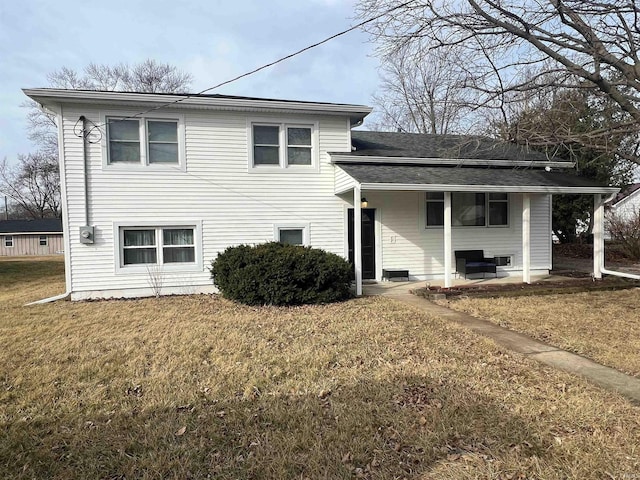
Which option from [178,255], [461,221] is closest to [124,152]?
[178,255]

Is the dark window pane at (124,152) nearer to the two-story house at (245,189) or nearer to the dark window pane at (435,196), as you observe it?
the two-story house at (245,189)

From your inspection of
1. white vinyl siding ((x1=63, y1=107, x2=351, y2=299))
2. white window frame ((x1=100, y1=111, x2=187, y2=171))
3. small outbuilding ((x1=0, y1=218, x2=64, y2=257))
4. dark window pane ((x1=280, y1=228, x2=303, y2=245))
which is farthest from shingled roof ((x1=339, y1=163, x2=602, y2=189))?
small outbuilding ((x1=0, y1=218, x2=64, y2=257))

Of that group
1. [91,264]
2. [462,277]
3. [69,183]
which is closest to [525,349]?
[462,277]

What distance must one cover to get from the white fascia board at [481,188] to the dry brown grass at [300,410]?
13.1 ft

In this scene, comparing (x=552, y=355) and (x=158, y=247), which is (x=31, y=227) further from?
(x=552, y=355)

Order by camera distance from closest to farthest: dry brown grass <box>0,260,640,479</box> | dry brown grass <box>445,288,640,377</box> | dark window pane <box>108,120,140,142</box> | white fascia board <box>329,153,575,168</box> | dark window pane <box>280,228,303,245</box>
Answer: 1. dry brown grass <box>0,260,640,479</box>
2. dry brown grass <box>445,288,640,377</box>
3. dark window pane <box>108,120,140,142</box>
4. white fascia board <box>329,153,575,168</box>
5. dark window pane <box>280,228,303,245</box>

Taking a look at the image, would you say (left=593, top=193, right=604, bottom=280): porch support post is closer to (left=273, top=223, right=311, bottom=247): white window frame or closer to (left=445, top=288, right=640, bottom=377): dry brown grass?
(left=445, top=288, right=640, bottom=377): dry brown grass

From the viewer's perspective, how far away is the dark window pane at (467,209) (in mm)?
11992

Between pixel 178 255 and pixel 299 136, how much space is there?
449 centimetres

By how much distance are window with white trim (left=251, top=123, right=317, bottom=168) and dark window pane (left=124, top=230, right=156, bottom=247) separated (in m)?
3.15

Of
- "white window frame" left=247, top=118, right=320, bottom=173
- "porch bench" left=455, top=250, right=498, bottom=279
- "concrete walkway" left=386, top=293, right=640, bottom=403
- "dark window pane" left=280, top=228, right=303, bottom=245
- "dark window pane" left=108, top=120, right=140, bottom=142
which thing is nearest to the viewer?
"concrete walkway" left=386, top=293, right=640, bottom=403

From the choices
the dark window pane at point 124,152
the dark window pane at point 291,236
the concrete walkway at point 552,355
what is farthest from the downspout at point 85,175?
the concrete walkway at point 552,355

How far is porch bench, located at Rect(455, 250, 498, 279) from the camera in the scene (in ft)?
37.3

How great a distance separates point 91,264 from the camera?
973 centimetres
